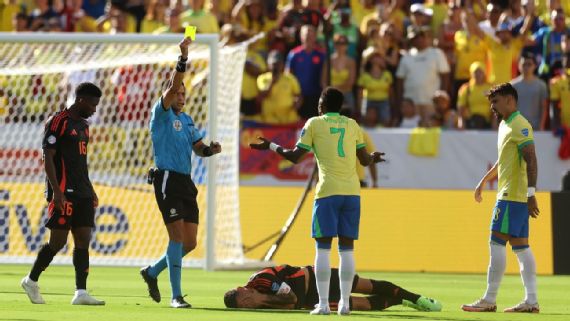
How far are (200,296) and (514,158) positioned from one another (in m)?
3.65

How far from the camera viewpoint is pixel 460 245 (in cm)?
1895

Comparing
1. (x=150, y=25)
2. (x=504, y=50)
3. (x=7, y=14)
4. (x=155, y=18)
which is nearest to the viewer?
(x=504, y=50)

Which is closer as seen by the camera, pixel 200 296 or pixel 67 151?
pixel 67 151

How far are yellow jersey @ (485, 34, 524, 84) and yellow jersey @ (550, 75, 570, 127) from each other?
3.07 feet

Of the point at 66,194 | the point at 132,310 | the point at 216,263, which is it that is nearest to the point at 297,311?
the point at 132,310

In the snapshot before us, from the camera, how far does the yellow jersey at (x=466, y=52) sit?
22562mm

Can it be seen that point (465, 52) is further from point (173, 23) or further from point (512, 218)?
point (512, 218)

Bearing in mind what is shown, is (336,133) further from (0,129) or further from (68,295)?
(0,129)

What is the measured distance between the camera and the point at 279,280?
1136cm

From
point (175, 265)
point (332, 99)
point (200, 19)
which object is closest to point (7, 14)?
point (200, 19)

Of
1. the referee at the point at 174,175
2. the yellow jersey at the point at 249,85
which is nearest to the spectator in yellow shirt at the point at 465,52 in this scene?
the yellow jersey at the point at 249,85

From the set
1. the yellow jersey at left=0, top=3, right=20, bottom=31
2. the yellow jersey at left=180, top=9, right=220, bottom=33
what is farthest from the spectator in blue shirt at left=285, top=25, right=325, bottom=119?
the yellow jersey at left=0, top=3, right=20, bottom=31

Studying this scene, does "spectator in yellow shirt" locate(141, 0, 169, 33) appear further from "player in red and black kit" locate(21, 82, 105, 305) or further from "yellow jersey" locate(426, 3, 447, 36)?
"player in red and black kit" locate(21, 82, 105, 305)

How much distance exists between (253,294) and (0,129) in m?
9.66
